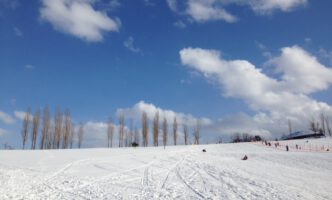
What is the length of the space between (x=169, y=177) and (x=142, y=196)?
20.6 ft

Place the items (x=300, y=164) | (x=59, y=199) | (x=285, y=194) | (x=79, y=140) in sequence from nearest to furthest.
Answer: (x=59, y=199), (x=285, y=194), (x=300, y=164), (x=79, y=140)

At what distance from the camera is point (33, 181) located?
18.9 meters

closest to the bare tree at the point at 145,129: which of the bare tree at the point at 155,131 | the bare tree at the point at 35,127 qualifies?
the bare tree at the point at 155,131

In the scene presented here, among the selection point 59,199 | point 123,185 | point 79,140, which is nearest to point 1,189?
point 59,199

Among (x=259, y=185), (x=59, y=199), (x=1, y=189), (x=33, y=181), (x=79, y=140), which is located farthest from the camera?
(x=79, y=140)

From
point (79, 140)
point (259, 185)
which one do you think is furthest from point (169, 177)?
point (79, 140)

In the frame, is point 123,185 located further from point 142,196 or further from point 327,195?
point 327,195

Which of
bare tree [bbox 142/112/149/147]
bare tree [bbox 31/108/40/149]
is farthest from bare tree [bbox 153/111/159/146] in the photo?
bare tree [bbox 31/108/40/149]

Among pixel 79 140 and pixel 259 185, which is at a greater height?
pixel 79 140

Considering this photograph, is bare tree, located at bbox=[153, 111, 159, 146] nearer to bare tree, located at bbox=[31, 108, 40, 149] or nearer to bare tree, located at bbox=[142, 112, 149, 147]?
bare tree, located at bbox=[142, 112, 149, 147]

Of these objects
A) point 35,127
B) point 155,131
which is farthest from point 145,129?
point 35,127

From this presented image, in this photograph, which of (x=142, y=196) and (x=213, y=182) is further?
(x=213, y=182)

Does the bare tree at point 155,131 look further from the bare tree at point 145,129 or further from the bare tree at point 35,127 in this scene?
the bare tree at point 35,127

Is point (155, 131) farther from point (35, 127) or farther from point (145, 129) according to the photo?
point (35, 127)
